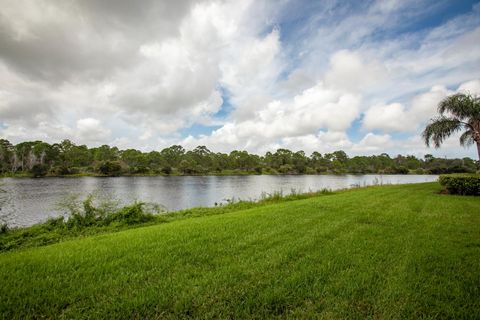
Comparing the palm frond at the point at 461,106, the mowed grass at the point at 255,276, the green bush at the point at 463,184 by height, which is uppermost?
the palm frond at the point at 461,106

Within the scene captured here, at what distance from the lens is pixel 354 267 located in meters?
4.18

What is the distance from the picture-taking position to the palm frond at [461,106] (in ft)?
56.8

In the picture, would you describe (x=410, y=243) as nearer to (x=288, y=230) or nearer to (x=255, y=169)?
(x=288, y=230)

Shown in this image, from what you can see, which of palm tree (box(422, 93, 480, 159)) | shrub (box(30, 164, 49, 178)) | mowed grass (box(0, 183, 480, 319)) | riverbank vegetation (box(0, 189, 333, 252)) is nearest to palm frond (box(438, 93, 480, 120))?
palm tree (box(422, 93, 480, 159))

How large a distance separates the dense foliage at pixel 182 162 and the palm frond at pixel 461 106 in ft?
226

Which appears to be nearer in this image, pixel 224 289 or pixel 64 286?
pixel 224 289

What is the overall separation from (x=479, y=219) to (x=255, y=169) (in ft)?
369

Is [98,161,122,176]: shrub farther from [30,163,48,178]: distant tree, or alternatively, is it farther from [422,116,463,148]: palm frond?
[422,116,463,148]: palm frond

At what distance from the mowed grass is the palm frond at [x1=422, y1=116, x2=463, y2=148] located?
1641 cm

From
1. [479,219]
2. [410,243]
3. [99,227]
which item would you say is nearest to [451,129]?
[479,219]

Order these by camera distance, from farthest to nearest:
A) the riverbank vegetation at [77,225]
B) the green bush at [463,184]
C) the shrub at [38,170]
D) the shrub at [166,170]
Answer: the shrub at [166,170] → the shrub at [38,170] → the green bush at [463,184] → the riverbank vegetation at [77,225]

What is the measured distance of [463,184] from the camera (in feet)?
46.3

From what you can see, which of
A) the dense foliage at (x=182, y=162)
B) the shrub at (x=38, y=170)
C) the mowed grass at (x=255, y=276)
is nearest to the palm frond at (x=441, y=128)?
the mowed grass at (x=255, y=276)

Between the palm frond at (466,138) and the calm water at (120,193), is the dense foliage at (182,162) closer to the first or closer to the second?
the calm water at (120,193)
